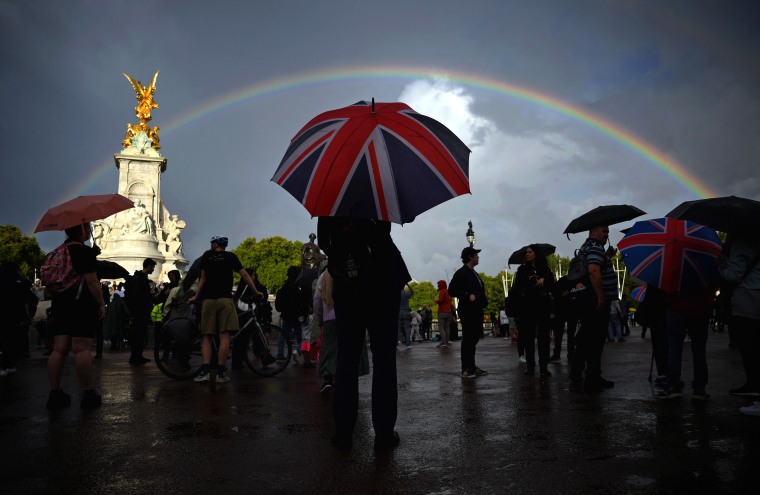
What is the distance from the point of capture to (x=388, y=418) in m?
4.52

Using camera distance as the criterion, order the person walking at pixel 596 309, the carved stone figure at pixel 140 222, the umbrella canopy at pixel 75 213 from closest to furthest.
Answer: the umbrella canopy at pixel 75 213, the person walking at pixel 596 309, the carved stone figure at pixel 140 222

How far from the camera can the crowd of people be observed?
179 inches

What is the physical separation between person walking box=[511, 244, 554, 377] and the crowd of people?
2cm

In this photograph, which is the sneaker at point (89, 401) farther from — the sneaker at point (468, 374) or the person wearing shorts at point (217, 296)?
the sneaker at point (468, 374)

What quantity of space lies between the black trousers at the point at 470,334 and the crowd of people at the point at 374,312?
0.07 ft

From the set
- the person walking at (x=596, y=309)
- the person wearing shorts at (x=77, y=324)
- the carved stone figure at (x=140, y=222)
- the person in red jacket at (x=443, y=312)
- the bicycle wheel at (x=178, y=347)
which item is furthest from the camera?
the carved stone figure at (x=140, y=222)

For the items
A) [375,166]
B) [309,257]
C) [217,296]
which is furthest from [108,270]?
[375,166]

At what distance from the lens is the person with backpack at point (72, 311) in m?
6.56

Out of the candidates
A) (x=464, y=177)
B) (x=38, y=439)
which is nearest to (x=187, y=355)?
(x=38, y=439)

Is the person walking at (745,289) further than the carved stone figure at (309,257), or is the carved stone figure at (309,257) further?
the carved stone figure at (309,257)

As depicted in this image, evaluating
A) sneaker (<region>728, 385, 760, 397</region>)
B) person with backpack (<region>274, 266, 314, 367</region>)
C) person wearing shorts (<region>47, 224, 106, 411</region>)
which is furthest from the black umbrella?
sneaker (<region>728, 385, 760, 397</region>)

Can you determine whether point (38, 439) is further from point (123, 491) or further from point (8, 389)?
point (8, 389)

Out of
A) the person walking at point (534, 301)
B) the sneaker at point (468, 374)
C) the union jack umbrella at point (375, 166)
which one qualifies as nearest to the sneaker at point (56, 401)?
the union jack umbrella at point (375, 166)

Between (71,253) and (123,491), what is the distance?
3.84 meters
